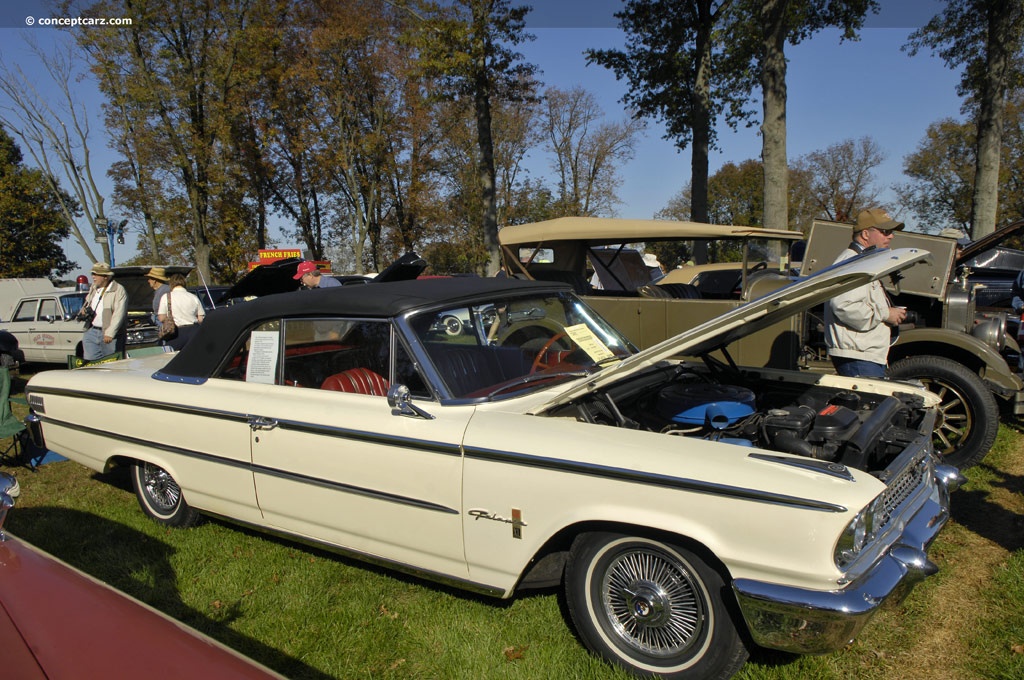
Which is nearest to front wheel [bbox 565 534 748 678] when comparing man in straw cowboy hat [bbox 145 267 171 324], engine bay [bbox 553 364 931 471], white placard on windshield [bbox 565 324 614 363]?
engine bay [bbox 553 364 931 471]

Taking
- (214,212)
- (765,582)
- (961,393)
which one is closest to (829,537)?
(765,582)

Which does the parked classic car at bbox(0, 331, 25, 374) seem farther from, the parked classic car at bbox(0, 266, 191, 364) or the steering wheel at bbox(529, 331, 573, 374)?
the steering wheel at bbox(529, 331, 573, 374)

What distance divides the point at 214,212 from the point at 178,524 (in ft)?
84.6

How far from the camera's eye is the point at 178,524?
13.4ft

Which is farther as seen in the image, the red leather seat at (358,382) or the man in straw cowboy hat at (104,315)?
the man in straw cowboy hat at (104,315)

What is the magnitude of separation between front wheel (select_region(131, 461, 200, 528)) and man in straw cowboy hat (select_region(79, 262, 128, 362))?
3.70 metres

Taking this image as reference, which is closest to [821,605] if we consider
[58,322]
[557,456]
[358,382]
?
[557,456]

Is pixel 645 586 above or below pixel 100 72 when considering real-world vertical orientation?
below

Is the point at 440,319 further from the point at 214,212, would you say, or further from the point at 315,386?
the point at 214,212

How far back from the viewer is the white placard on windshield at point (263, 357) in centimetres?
349

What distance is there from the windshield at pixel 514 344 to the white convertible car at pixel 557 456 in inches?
0.6

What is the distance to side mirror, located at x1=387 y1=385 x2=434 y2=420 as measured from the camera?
276 cm

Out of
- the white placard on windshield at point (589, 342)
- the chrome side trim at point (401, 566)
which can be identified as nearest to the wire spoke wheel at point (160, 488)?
the chrome side trim at point (401, 566)

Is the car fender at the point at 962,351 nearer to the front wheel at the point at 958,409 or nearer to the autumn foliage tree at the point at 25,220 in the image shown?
the front wheel at the point at 958,409
